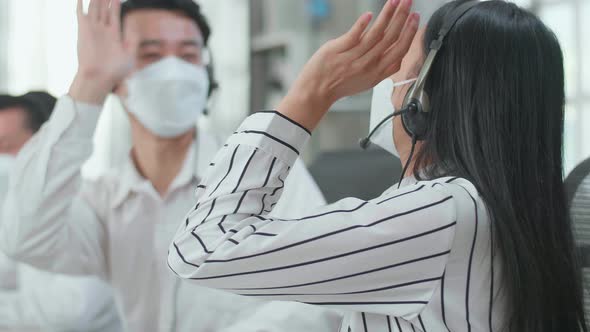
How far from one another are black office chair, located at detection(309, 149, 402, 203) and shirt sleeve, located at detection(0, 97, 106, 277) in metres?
0.58

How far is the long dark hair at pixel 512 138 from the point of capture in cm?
70

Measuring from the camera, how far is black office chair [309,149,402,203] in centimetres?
148

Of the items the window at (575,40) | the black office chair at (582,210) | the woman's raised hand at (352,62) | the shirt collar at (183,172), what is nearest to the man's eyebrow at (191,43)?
the shirt collar at (183,172)

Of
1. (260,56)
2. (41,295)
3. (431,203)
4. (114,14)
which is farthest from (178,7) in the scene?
(260,56)

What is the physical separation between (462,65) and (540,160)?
13 cm

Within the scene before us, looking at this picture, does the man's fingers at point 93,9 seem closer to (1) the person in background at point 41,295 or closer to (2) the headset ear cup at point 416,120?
(1) the person in background at point 41,295

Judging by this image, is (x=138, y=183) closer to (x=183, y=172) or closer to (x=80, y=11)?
(x=183, y=172)

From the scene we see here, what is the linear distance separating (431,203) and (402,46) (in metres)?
0.19

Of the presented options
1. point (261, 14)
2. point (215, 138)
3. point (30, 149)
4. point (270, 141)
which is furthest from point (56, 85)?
point (261, 14)

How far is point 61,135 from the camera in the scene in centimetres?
106

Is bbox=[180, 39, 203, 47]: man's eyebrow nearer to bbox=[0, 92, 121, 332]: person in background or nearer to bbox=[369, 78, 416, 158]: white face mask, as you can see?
bbox=[0, 92, 121, 332]: person in background

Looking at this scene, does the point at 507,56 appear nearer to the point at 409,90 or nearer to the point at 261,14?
the point at 409,90

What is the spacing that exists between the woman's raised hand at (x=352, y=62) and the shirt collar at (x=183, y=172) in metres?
0.52

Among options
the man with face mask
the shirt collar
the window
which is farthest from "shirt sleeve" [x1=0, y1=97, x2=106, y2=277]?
the window
